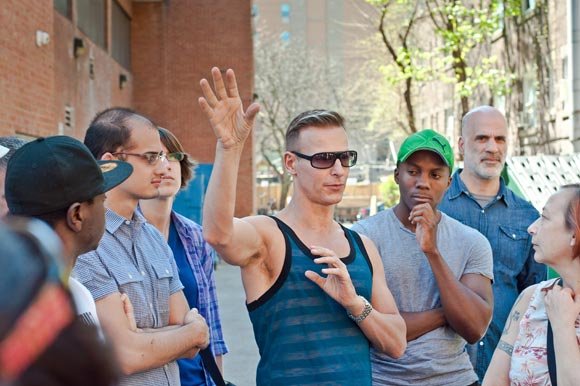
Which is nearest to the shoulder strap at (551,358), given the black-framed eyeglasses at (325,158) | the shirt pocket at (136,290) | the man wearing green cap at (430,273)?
the man wearing green cap at (430,273)

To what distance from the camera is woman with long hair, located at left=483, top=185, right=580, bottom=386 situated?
286 cm

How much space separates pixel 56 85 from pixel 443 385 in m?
12.5

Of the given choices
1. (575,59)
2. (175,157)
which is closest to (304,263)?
(175,157)

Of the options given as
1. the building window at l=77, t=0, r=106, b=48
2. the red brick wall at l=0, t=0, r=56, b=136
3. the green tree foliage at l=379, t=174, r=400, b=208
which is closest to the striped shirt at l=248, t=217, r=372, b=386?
the red brick wall at l=0, t=0, r=56, b=136

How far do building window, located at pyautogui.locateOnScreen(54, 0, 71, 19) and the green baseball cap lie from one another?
12.1 m

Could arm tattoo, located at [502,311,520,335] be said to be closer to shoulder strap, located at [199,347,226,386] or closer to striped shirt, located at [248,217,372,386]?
striped shirt, located at [248,217,372,386]

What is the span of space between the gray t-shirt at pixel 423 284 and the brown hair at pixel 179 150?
1.19 m

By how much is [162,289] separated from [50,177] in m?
1.11

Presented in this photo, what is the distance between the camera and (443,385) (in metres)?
3.45

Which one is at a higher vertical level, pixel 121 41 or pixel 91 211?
pixel 121 41

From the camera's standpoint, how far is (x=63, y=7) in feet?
49.1

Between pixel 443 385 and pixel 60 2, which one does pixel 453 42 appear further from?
pixel 443 385

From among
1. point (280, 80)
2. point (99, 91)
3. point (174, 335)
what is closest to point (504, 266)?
point (174, 335)

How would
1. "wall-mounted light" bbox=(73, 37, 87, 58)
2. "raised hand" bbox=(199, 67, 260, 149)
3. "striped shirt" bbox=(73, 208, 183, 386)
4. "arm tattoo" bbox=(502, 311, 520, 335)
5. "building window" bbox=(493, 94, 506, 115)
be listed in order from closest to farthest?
1. "raised hand" bbox=(199, 67, 260, 149)
2. "striped shirt" bbox=(73, 208, 183, 386)
3. "arm tattoo" bbox=(502, 311, 520, 335)
4. "wall-mounted light" bbox=(73, 37, 87, 58)
5. "building window" bbox=(493, 94, 506, 115)
